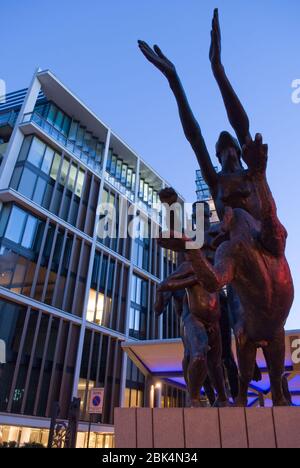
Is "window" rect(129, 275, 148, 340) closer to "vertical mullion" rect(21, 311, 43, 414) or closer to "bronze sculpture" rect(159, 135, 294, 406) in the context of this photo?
"vertical mullion" rect(21, 311, 43, 414)

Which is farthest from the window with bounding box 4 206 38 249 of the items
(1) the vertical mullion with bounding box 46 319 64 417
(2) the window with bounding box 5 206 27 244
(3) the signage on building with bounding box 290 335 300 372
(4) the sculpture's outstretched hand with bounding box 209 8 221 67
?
(4) the sculpture's outstretched hand with bounding box 209 8 221 67

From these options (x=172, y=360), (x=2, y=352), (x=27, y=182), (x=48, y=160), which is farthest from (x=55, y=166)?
(x=172, y=360)

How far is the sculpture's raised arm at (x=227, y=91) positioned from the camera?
3516 millimetres

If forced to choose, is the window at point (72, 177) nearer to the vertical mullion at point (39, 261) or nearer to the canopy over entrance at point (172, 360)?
the vertical mullion at point (39, 261)

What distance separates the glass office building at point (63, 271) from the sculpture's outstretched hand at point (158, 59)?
20.2m

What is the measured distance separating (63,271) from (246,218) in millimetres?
24677

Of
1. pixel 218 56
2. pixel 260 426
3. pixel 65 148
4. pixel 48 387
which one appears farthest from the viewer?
pixel 65 148

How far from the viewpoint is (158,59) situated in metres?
3.58

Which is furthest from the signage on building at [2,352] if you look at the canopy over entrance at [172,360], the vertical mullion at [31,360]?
the canopy over entrance at [172,360]

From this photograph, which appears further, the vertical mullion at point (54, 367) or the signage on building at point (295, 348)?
the vertical mullion at point (54, 367)

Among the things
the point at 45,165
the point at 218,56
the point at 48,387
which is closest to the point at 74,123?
the point at 45,165

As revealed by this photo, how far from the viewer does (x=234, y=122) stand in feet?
11.8
